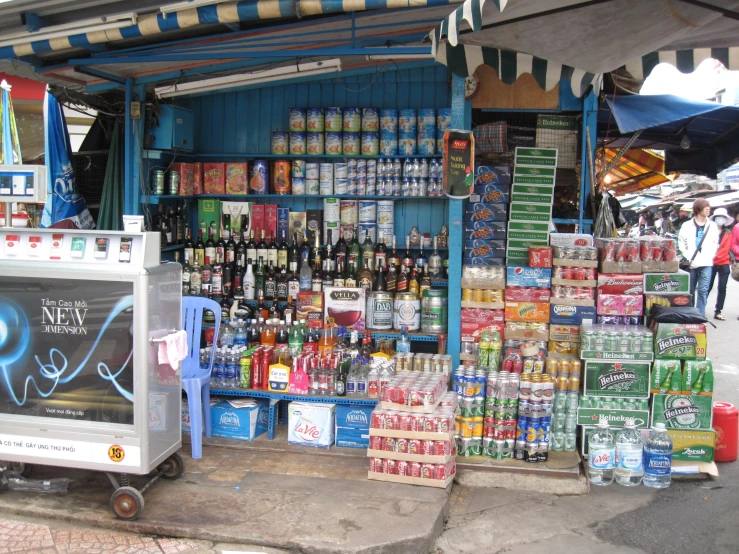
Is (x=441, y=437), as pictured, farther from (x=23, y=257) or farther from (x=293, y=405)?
(x=23, y=257)

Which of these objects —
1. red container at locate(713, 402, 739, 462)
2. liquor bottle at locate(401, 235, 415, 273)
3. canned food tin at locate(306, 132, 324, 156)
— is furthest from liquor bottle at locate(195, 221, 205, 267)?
red container at locate(713, 402, 739, 462)

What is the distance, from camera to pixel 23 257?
175 inches

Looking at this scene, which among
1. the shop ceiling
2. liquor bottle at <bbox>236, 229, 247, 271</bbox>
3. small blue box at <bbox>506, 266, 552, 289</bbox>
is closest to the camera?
the shop ceiling

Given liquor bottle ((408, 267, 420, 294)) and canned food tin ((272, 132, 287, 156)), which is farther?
canned food tin ((272, 132, 287, 156))

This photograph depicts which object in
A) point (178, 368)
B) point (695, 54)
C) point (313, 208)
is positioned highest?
point (695, 54)

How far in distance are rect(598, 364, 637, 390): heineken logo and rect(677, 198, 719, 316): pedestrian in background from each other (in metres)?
5.72

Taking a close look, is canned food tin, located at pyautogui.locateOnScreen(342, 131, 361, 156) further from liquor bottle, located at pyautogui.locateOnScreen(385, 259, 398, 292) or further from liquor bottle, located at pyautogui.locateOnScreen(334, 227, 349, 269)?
liquor bottle, located at pyautogui.locateOnScreen(385, 259, 398, 292)

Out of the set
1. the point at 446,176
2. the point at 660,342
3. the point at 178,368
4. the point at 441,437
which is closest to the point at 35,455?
the point at 178,368

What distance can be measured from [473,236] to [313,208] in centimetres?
174

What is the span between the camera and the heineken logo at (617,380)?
5.50 m

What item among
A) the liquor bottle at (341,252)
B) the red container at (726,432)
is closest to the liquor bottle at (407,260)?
the liquor bottle at (341,252)

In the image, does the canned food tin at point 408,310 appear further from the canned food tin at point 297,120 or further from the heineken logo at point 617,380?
the canned food tin at point 297,120

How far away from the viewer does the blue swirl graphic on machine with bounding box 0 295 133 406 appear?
173 inches

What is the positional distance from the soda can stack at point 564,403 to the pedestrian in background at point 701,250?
19.5 feet
